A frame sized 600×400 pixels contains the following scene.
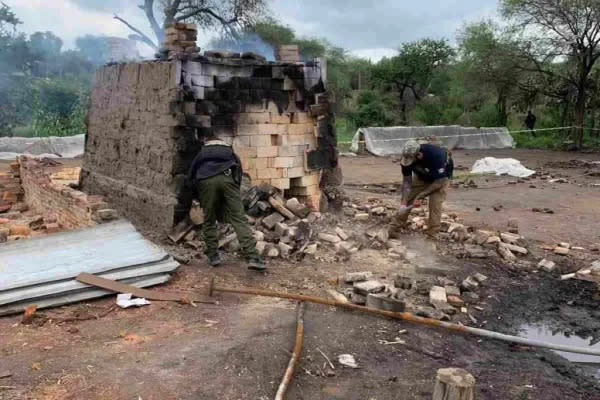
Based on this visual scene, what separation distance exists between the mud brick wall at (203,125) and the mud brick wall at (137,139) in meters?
0.01

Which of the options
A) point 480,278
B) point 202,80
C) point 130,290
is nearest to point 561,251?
point 480,278

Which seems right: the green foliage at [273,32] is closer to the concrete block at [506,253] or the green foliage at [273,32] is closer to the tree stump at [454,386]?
the concrete block at [506,253]

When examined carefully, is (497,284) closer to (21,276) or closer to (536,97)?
(21,276)

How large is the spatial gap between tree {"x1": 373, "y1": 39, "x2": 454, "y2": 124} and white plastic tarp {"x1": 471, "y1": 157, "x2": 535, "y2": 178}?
14.1 m

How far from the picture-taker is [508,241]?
25.4 ft

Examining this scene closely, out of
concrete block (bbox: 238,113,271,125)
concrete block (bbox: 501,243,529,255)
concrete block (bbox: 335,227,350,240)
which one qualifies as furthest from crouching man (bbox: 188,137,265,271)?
concrete block (bbox: 501,243,529,255)

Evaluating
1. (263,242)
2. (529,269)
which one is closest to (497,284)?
(529,269)

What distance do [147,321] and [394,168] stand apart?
43.1 ft

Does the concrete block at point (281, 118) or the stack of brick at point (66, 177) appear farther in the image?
the stack of brick at point (66, 177)

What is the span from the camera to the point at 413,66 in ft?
98.9

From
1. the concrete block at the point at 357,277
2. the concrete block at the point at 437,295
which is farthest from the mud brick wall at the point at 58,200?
the concrete block at the point at 437,295

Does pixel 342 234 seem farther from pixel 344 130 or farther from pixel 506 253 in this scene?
pixel 344 130

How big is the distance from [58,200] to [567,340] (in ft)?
25.1

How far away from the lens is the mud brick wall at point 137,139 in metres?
7.06
